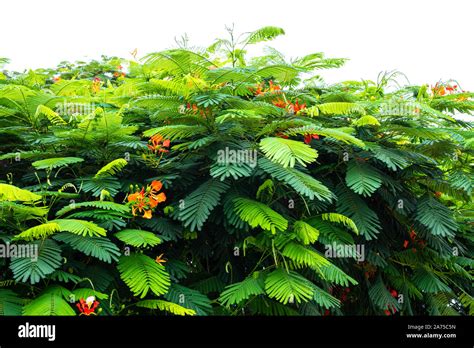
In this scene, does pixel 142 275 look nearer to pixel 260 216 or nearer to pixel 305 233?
pixel 260 216

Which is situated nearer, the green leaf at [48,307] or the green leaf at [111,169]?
the green leaf at [48,307]

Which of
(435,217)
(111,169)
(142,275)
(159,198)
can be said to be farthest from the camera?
(435,217)

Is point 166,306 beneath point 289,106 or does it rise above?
beneath

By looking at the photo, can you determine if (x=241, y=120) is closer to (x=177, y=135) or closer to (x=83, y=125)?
(x=177, y=135)

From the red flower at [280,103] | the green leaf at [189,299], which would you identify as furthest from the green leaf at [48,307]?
the red flower at [280,103]

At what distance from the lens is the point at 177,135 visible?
3.15 metres

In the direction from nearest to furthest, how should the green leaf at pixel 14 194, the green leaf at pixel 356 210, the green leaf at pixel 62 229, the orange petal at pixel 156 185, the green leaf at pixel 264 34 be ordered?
the green leaf at pixel 14 194, the green leaf at pixel 62 229, the orange petal at pixel 156 185, the green leaf at pixel 356 210, the green leaf at pixel 264 34

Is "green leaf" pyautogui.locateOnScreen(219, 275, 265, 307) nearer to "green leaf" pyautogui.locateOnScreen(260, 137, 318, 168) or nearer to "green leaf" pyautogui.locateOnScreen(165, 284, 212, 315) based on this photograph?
"green leaf" pyautogui.locateOnScreen(165, 284, 212, 315)

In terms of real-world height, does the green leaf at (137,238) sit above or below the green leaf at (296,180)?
below

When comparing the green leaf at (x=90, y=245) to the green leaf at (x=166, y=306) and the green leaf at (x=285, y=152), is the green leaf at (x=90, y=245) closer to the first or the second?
the green leaf at (x=166, y=306)

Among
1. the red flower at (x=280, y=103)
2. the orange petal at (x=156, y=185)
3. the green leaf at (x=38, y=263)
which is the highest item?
the red flower at (x=280, y=103)

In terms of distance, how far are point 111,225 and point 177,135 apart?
0.66 metres

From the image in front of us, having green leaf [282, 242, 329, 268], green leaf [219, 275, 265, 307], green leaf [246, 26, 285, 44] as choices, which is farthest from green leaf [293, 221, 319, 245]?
green leaf [246, 26, 285, 44]

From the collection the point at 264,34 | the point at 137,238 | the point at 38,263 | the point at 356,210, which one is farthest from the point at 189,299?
the point at 264,34
